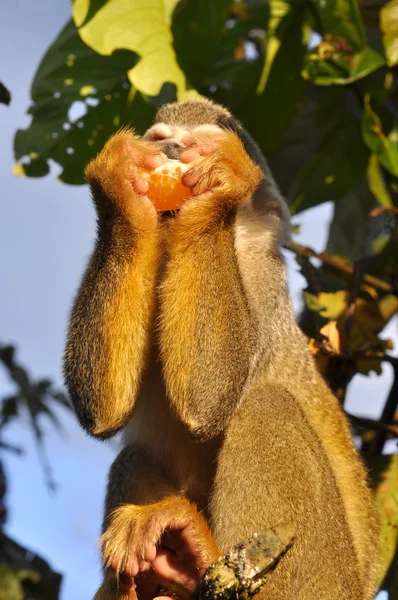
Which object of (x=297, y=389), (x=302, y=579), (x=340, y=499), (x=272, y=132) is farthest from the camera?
(x=272, y=132)

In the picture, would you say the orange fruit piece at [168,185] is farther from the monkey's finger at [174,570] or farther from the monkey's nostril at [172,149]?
the monkey's finger at [174,570]

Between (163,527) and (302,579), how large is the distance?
632 mm

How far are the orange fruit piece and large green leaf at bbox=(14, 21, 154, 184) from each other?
1.58 meters

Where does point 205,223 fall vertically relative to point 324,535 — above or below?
above

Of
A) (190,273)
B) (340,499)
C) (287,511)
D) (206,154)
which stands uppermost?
(206,154)

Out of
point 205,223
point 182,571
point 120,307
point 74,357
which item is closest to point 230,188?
point 205,223

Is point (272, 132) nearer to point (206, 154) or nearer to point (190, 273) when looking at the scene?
point (206, 154)

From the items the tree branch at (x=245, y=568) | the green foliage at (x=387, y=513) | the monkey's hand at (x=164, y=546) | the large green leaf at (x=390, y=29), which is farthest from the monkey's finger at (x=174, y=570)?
the large green leaf at (x=390, y=29)

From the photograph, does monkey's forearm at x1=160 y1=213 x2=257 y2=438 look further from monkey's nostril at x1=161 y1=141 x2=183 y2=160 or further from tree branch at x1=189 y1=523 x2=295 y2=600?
tree branch at x1=189 y1=523 x2=295 y2=600

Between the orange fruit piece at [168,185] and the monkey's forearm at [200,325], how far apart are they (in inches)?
8.4

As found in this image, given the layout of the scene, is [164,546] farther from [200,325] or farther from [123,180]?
[123,180]

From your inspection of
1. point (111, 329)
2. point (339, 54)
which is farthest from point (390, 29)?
point (111, 329)

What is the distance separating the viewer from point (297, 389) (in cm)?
434

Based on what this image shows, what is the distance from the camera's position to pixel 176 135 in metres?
4.27
